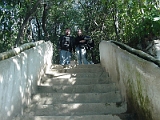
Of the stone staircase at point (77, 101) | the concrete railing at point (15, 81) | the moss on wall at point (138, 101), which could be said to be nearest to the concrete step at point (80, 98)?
the stone staircase at point (77, 101)

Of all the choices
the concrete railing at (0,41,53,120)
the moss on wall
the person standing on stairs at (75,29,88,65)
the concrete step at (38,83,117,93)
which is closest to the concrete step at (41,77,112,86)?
the concrete step at (38,83,117,93)

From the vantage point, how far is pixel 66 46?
8328mm

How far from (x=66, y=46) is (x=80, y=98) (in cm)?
394

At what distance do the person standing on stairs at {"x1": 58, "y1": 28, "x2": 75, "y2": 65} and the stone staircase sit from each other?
7.99 feet

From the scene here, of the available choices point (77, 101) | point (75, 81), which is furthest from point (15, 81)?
point (75, 81)

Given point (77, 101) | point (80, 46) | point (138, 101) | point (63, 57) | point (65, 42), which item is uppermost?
point (65, 42)

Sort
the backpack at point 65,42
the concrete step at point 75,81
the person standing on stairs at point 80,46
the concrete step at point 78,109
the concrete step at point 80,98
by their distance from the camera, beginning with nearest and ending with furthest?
the concrete step at point 78,109
the concrete step at point 80,98
the concrete step at point 75,81
the backpack at point 65,42
the person standing on stairs at point 80,46

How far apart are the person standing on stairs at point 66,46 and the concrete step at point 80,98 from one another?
12.3ft

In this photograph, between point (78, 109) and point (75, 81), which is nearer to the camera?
point (78, 109)

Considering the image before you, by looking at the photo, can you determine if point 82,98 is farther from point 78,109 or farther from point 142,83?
point 142,83

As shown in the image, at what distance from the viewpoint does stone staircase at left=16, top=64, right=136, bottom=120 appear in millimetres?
3641

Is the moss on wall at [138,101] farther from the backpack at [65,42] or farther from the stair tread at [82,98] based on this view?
the backpack at [65,42]

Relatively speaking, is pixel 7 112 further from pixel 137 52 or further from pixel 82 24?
pixel 82 24

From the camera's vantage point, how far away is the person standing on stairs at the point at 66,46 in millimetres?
8297
